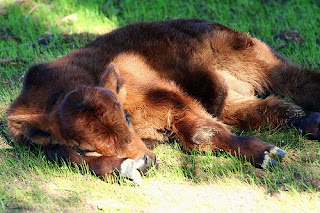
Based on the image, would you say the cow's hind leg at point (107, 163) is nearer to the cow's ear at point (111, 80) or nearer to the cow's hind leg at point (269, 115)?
the cow's ear at point (111, 80)

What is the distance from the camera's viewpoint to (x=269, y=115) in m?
6.11

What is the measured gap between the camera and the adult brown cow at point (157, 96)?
4.77 metres

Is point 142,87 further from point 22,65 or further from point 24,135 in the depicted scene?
point 22,65

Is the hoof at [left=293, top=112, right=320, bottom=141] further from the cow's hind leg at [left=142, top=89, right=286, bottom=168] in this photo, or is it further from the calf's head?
the calf's head

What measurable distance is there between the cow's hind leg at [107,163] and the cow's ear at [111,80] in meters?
0.68

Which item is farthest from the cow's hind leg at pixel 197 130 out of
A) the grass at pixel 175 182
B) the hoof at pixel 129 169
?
the hoof at pixel 129 169

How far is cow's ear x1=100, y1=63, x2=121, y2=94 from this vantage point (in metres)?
5.13

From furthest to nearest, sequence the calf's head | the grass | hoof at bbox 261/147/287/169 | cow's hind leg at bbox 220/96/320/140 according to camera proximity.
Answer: cow's hind leg at bbox 220/96/320/140
hoof at bbox 261/147/287/169
the calf's head
the grass

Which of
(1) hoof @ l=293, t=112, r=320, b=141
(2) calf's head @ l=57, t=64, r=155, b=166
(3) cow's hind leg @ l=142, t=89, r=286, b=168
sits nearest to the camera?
(2) calf's head @ l=57, t=64, r=155, b=166

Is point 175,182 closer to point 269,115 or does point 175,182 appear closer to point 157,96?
point 157,96

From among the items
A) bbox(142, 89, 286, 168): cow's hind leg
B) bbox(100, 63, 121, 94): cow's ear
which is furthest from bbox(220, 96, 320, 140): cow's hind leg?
bbox(100, 63, 121, 94): cow's ear

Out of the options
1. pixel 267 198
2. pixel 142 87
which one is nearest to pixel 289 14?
pixel 142 87

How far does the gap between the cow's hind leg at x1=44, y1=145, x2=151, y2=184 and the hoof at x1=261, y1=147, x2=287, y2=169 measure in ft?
3.65

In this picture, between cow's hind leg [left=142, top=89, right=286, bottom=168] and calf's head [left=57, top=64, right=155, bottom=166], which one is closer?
calf's head [left=57, top=64, right=155, bottom=166]
